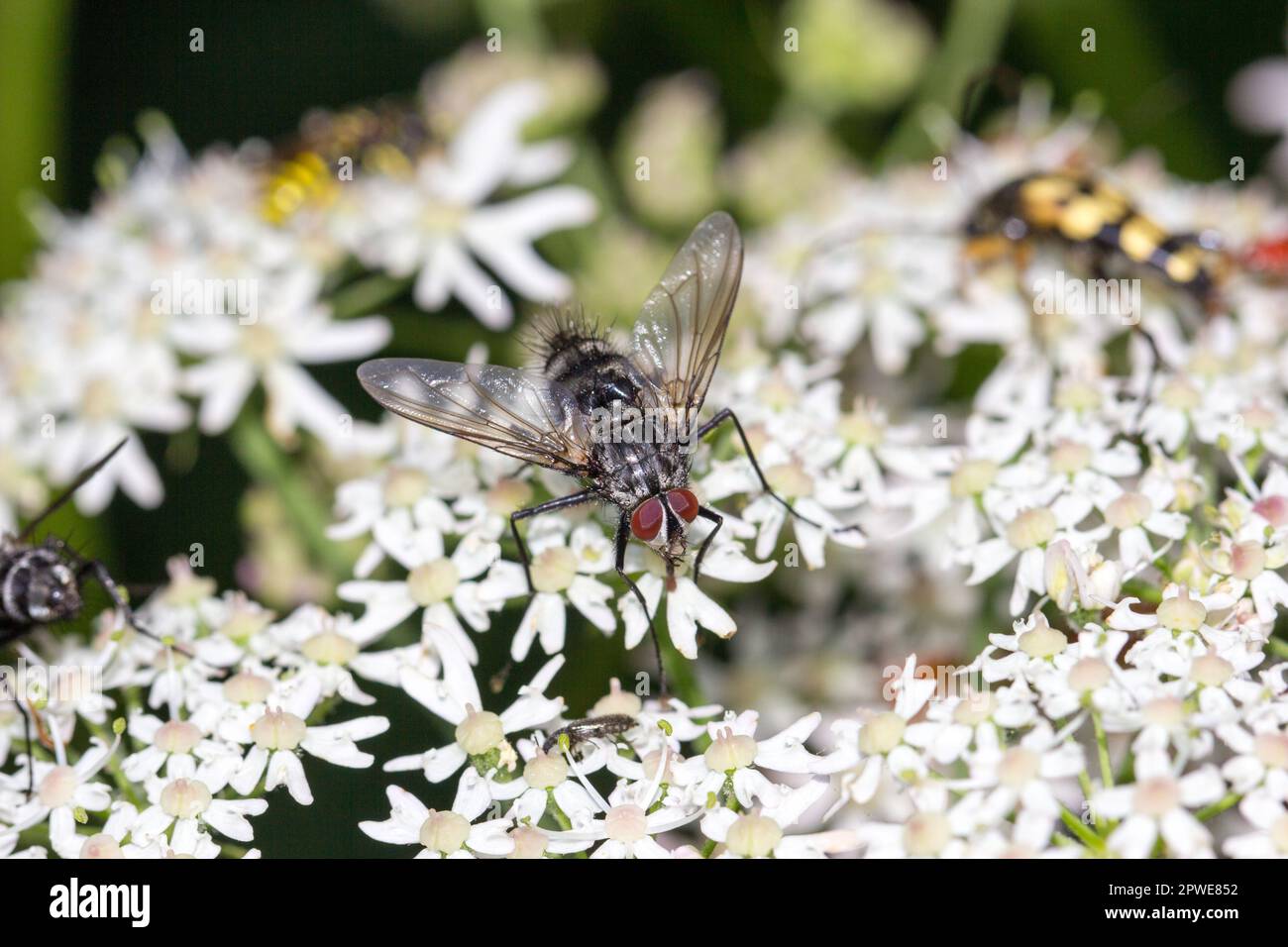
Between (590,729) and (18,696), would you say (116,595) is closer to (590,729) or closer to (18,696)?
(18,696)

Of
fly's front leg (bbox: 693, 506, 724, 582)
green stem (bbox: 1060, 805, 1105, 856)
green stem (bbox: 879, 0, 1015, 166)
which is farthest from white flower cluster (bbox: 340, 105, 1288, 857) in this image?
green stem (bbox: 879, 0, 1015, 166)

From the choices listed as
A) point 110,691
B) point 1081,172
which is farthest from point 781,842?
point 1081,172

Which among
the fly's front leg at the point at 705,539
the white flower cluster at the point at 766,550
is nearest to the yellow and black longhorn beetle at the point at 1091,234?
the white flower cluster at the point at 766,550

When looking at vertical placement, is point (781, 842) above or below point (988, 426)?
below

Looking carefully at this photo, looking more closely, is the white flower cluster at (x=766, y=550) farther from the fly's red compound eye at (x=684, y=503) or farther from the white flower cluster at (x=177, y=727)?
the fly's red compound eye at (x=684, y=503)

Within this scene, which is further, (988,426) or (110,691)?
(988,426)

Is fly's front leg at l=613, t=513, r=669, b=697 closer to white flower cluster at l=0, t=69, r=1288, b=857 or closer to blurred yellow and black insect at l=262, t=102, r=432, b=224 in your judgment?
white flower cluster at l=0, t=69, r=1288, b=857

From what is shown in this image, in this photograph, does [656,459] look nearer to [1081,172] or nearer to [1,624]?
[1,624]
